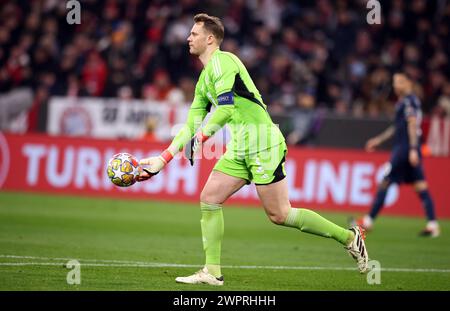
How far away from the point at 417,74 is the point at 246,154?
16005 mm

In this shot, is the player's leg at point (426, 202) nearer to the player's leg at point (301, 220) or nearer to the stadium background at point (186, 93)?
the stadium background at point (186, 93)

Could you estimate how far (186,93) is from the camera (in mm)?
22078

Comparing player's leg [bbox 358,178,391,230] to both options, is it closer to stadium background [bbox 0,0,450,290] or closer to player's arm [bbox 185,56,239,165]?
stadium background [bbox 0,0,450,290]

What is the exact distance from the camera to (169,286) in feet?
27.1

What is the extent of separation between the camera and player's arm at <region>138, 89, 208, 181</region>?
335 inches

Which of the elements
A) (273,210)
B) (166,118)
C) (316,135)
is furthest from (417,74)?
(273,210)

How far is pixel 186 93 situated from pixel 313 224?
526 inches

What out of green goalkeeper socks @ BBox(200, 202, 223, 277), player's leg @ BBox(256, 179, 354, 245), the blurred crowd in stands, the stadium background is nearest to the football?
green goalkeeper socks @ BBox(200, 202, 223, 277)

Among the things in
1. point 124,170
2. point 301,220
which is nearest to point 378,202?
point 301,220

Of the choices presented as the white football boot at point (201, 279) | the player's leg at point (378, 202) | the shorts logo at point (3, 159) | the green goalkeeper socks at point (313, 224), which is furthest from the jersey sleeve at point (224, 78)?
the shorts logo at point (3, 159)

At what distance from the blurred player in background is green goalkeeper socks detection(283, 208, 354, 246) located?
217 inches

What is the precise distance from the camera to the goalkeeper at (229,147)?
8555 millimetres

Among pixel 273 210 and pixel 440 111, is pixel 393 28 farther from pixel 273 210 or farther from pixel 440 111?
pixel 273 210

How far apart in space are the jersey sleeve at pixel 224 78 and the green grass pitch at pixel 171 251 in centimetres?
181
